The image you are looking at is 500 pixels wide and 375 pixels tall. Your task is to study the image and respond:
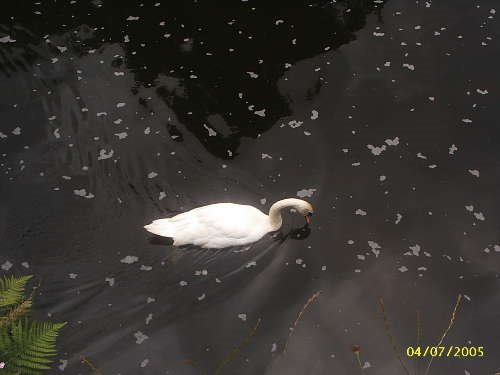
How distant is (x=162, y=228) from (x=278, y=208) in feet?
4.79

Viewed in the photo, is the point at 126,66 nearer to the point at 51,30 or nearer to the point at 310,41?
the point at 51,30

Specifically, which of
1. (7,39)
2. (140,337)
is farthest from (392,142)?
(7,39)

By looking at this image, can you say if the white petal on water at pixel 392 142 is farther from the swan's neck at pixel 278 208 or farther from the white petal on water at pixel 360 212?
the swan's neck at pixel 278 208

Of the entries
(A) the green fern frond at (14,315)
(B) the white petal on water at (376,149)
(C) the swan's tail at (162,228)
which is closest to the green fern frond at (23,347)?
(A) the green fern frond at (14,315)

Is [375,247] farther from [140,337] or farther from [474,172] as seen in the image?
[140,337]

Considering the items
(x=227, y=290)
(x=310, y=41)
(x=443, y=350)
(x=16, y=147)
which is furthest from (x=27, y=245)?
(x=310, y=41)

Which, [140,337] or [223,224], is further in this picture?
[223,224]

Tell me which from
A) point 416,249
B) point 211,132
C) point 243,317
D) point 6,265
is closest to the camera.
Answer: point 243,317

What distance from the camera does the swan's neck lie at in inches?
241

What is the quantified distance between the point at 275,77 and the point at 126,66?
251 cm
